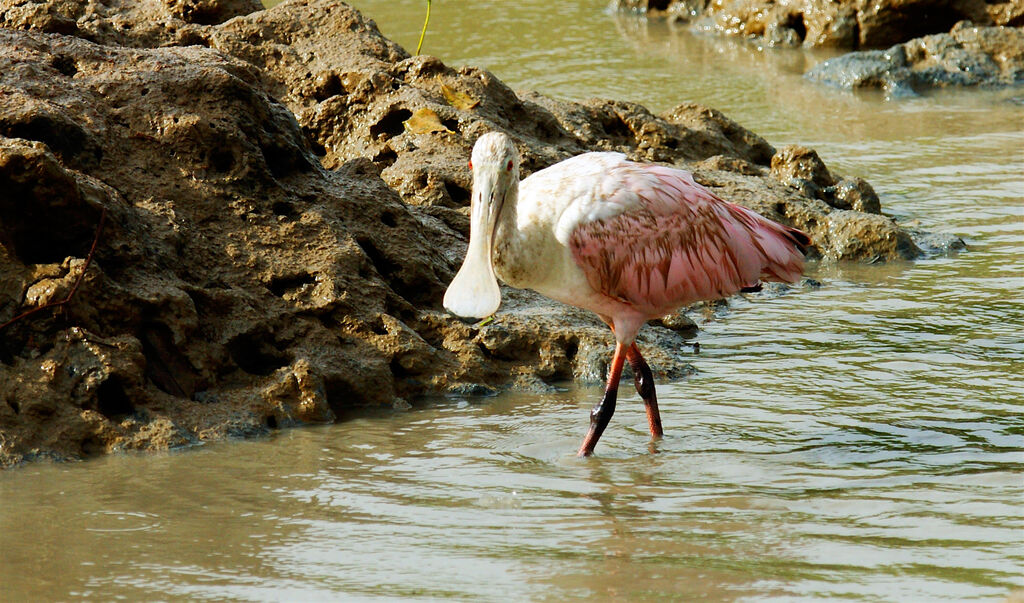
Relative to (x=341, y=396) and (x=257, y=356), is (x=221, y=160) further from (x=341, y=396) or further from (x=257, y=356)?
(x=341, y=396)

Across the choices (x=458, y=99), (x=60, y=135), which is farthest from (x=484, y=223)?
(x=458, y=99)

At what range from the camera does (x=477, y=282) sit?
555 cm

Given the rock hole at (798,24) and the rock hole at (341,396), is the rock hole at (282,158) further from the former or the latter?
the rock hole at (798,24)

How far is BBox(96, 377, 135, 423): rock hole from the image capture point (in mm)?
5543

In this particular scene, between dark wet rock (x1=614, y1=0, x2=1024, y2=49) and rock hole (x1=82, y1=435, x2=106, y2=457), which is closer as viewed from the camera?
rock hole (x1=82, y1=435, x2=106, y2=457)

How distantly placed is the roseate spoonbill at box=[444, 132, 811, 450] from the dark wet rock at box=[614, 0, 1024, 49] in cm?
1101

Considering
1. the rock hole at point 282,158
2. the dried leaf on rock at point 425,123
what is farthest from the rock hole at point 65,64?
the dried leaf on rock at point 425,123

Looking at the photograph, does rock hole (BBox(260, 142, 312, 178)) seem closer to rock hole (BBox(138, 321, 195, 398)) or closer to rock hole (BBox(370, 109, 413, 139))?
rock hole (BBox(138, 321, 195, 398))

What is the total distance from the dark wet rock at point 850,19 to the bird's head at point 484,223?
12286mm

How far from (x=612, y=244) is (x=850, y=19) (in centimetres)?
1215

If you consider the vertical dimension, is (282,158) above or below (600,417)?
above

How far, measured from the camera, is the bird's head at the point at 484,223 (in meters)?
5.53

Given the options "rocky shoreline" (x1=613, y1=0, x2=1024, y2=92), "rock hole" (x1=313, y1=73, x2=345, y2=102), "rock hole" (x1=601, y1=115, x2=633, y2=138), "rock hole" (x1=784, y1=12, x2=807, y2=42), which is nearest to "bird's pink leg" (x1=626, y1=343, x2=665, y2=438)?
"rock hole" (x1=313, y1=73, x2=345, y2=102)

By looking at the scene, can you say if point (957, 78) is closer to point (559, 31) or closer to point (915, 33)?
point (915, 33)
